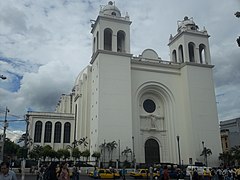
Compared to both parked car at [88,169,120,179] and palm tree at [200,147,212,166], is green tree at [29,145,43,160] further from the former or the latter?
palm tree at [200,147,212,166]

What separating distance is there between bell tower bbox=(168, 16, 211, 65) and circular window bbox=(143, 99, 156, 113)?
9.46 meters

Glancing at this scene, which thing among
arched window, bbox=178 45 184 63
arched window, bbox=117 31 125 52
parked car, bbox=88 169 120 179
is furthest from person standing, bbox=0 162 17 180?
arched window, bbox=178 45 184 63

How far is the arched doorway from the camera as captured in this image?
137ft

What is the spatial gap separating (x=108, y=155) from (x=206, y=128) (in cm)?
1678

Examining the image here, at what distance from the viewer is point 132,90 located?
1656 inches

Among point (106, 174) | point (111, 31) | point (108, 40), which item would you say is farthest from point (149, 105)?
point (106, 174)

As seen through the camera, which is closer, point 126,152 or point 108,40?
point 126,152

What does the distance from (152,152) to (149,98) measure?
364 inches

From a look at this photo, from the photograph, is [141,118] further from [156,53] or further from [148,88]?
[156,53]

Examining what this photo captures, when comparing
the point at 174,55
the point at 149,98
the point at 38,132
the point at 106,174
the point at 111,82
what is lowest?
the point at 106,174

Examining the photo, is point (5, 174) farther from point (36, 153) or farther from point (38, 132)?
point (38, 132)

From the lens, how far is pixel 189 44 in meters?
48.2

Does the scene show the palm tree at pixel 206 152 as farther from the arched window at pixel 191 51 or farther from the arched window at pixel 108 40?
the arched window at pixel 108 40

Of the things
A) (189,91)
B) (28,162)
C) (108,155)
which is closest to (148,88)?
(189,91)
